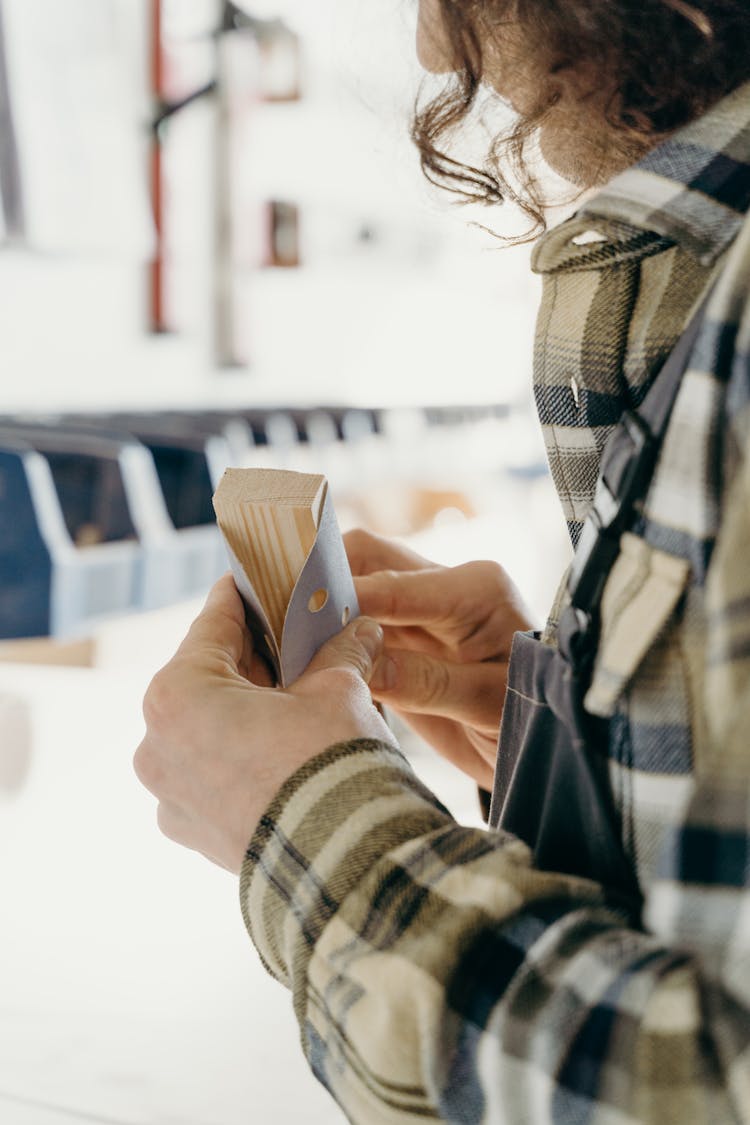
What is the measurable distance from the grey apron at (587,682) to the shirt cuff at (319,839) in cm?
7

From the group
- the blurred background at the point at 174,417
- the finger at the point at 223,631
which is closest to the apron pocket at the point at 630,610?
the finger at the point at 223,631

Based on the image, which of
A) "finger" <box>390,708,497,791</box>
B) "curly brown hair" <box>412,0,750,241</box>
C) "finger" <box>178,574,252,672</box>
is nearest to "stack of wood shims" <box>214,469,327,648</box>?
"finger" <box>178,574,252,672</box>

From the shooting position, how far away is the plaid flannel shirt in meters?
0.37

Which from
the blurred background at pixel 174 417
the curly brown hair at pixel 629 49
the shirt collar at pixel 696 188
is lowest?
the blurred background at pixel 174 417

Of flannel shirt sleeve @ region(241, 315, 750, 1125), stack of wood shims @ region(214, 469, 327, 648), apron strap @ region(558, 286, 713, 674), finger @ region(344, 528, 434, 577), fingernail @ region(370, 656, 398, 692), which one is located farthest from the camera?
finger @ region(344, 528, 434, 577)

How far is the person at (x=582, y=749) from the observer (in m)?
0.38

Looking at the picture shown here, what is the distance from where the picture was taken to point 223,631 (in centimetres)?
64

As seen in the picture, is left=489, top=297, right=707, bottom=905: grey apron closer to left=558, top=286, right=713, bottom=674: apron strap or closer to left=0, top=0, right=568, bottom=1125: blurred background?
left=558, top=286, right=713, bottom=674: apron strap

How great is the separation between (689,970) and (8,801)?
0.88 meters

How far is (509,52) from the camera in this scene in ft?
1.90

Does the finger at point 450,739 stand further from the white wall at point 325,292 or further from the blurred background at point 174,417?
the white wall at point 325,292

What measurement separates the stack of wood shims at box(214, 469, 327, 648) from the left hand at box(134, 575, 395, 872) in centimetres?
6

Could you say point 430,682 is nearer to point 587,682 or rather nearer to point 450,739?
point 450,739

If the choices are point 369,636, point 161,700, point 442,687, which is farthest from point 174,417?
point 161,700
